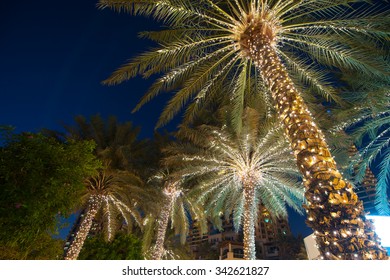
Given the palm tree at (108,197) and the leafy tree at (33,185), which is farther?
the palm tree at (108,197)

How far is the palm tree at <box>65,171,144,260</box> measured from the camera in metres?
10.7

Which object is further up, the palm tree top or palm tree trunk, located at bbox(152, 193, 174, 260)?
the palm tree top

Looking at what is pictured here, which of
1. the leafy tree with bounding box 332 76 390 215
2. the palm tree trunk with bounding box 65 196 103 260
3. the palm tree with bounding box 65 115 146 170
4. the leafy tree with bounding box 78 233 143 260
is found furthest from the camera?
the palm tree with bounding box 65 115 146 170

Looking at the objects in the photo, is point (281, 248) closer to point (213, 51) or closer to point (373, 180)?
point (373, 180)

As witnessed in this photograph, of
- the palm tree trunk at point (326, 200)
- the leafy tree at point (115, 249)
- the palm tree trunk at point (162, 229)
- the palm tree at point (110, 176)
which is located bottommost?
the palm tree trunk at point (326, 200)

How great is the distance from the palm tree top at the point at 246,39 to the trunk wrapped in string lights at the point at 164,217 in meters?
6.53

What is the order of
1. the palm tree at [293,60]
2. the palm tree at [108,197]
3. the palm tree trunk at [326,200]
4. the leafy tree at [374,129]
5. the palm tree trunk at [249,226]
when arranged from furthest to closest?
the palm tree at [108,197] → the palm tree trunk at [249,226] → the leafy tree at [374,129] → the palm tree at [293,60] → the palm tree trunk at [326,200]

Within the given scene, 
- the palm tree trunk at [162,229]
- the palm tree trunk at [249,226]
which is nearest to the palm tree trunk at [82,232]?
the palm tree trunk at [162,229]

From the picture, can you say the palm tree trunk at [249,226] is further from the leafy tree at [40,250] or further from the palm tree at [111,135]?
the leafy tree at [40,250]

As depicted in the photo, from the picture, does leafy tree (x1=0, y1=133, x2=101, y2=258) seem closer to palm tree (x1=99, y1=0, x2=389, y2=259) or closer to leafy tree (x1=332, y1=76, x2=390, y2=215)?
palm tree (x1=99, y1=0, x2=389, y2=259)

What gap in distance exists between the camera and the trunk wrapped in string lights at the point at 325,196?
2.79 metres

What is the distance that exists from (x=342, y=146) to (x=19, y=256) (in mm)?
9785

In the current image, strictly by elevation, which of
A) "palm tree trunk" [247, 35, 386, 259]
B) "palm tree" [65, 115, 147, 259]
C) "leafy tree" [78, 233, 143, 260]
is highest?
"palm tree" [65, 115, 147, 259]

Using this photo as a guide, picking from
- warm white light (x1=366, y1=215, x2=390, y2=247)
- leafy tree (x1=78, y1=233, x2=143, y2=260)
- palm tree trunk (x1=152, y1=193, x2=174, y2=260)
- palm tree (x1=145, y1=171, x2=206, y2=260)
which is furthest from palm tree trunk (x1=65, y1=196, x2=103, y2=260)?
warm white light (x1=366, y1=215, x2=390, y2=247)
